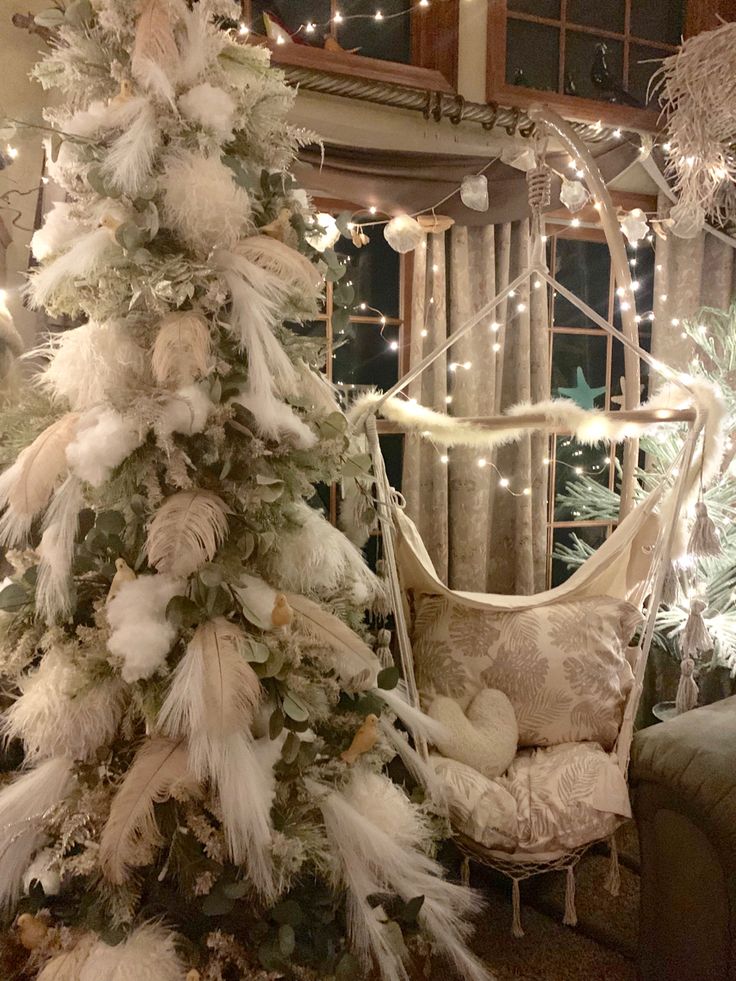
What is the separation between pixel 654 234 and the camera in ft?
10.1

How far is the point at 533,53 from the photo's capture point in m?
2.80

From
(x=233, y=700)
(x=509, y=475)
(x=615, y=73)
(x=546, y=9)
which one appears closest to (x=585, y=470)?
(x=509, y=475)

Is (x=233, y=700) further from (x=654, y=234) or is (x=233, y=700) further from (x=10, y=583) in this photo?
(x=654, y=234)

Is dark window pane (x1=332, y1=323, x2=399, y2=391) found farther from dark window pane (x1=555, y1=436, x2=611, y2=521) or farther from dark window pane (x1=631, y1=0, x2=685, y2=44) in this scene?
dark window pane (x1=631, y1=0, x2=685, y2=44)

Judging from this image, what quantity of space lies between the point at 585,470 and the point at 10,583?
2.40 metres

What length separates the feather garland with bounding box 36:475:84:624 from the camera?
1.18 m

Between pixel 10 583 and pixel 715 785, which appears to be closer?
pixel 10 583

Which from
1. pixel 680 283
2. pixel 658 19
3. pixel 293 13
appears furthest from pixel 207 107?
pixel 658 19

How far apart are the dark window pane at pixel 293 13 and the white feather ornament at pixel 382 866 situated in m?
2.19

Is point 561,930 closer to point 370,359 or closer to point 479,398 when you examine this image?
point 479,398

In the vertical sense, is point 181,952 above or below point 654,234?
below

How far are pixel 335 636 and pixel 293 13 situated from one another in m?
2.12

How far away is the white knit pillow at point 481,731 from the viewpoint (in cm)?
184

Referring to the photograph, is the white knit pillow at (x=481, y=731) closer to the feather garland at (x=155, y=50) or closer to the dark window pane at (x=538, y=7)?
the feather garland at (x=155, y=50)
